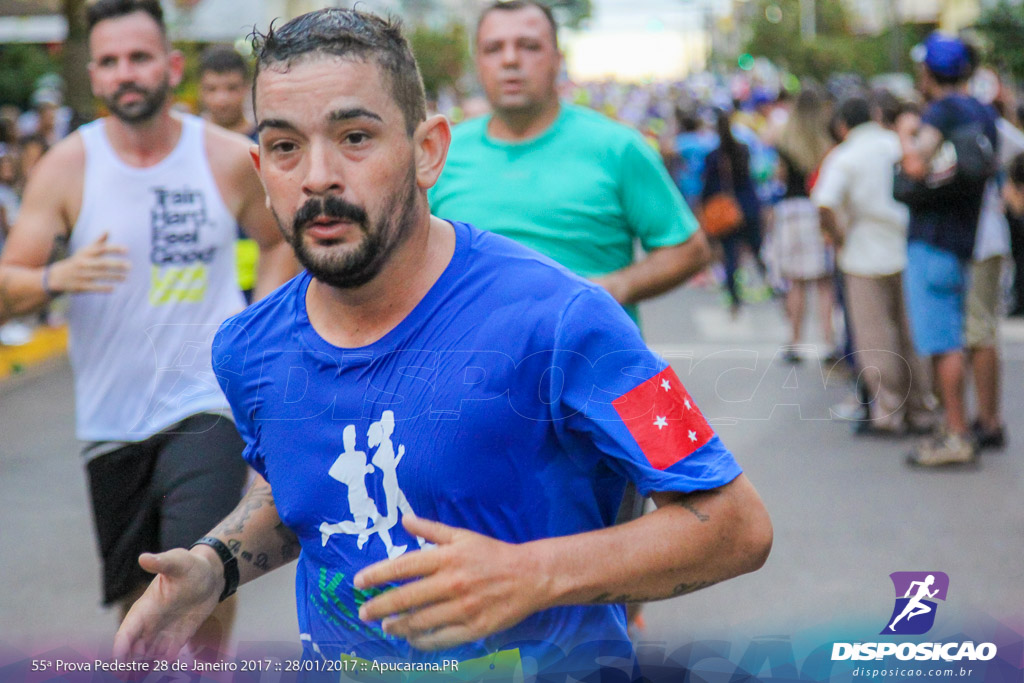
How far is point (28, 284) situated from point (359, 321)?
201cm

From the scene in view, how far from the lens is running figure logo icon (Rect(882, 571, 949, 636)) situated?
235cm

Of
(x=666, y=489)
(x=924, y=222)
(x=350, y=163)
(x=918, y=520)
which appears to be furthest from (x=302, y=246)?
(x=924, y=222)

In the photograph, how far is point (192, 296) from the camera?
13.0ft

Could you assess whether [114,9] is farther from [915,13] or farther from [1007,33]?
[915,13]

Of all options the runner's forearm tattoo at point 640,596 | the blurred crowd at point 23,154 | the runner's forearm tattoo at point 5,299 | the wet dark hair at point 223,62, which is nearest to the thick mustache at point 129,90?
the runner's forearm tattoo at point 5,299

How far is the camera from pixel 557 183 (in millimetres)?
3986

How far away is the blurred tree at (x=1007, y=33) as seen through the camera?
18.8 metres

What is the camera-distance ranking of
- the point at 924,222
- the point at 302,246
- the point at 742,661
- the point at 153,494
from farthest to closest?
the point at 924,222 → the point at 153,494 → the point at 742,661 → the point at 302,246

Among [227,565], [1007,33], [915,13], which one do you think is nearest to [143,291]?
[227,565]

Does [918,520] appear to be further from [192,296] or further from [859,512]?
[192,296]

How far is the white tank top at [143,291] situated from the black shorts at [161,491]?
0.36 feet


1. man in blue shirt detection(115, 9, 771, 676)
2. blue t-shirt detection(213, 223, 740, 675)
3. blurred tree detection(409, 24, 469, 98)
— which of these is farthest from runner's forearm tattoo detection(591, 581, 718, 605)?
blurred tree detection(409, 24, 469, 98)

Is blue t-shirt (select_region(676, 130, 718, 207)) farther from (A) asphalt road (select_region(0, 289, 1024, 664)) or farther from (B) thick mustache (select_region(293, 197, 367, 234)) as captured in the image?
(B) thick mustache (select_region(293, 197, 367, 234))

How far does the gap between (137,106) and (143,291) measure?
22.8 inches
